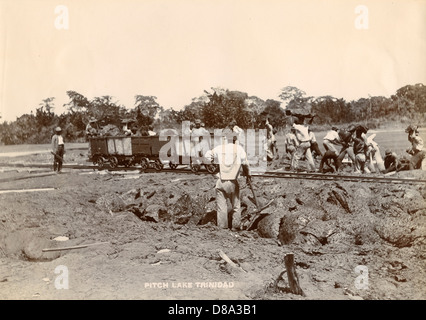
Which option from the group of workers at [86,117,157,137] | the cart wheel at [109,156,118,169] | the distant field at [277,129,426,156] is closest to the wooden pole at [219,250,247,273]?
the distant field at [277,129,426,156]

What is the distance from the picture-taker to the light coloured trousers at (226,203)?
7.80 m

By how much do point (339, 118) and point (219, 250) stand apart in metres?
7.38

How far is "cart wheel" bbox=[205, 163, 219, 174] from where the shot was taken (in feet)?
35.8

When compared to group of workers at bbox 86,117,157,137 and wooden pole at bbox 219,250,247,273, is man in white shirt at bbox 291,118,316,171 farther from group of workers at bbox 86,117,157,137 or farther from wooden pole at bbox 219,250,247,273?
wooden pole at bbox 219,250,247,273

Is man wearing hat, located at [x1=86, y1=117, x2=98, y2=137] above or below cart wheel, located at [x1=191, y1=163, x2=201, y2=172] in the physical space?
above

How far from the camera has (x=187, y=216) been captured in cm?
858

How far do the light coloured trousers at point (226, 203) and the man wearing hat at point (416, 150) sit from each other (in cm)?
492

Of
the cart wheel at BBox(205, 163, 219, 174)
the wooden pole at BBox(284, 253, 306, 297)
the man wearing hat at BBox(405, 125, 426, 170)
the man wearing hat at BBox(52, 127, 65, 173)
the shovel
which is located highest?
the man wearing hat at BBox(52, 127, 65, 173)

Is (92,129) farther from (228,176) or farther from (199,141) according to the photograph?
(228,176)

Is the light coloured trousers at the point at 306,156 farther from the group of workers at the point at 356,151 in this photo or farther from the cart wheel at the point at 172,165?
the cart wheel at the point at 172,165

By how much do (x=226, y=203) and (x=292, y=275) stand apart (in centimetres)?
242

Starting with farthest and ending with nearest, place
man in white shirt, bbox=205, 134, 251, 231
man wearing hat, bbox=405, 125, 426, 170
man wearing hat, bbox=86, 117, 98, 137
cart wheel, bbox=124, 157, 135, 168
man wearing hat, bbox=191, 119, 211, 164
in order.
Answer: man wearing hat, bbox=86, 117, 98, 137
cart wheel, bbox=124, 157, 135, 168
man wearing hat, bbox=191, 119, 211, 164
man wearing hat, bbox=405, 125, 426, 170
man in white shirt, bbox=205, 134, 251, 231

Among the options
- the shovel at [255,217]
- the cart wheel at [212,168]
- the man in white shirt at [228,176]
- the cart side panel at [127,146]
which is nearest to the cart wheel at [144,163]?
the cart side panel at [127,146]

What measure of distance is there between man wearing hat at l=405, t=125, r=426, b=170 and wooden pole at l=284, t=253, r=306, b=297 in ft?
18.5
